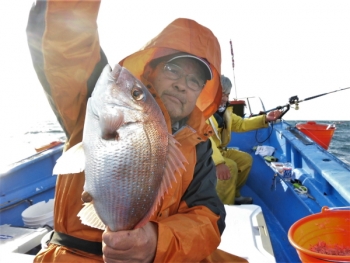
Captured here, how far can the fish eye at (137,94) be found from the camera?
4.04ft

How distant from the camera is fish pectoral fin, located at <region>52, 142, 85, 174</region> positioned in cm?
121

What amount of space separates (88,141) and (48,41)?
2.05 feet

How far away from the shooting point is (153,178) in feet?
3.94

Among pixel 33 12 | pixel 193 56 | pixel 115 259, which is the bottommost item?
pixel 115 259

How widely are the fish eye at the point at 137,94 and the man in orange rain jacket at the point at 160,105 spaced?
0.50 m

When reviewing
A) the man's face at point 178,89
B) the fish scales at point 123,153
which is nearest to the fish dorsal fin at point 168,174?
the fish scales at point 123,153

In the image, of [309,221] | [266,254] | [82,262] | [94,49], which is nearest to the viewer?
[94,49]

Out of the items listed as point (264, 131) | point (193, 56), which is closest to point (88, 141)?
point (193, 56)

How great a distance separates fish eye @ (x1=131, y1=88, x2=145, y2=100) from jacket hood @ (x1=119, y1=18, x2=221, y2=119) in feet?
3.06

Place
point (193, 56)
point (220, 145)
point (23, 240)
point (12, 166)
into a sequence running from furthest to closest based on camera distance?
point (220, 145), point (12, 166), point (23, 240), point (193, 56)

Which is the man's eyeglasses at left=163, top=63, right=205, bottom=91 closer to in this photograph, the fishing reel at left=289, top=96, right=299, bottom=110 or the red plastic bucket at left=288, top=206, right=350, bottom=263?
the red plastic bucket at left=288, top=206, right=350, bottom=263

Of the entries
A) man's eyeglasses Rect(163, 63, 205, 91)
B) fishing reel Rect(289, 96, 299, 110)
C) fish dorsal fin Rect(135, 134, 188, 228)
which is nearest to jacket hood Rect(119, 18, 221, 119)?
man's eyeglasses Rect(163, 63, 205, 91)

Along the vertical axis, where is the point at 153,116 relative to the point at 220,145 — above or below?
above

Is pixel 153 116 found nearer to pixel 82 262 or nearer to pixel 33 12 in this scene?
pixel 33 12
